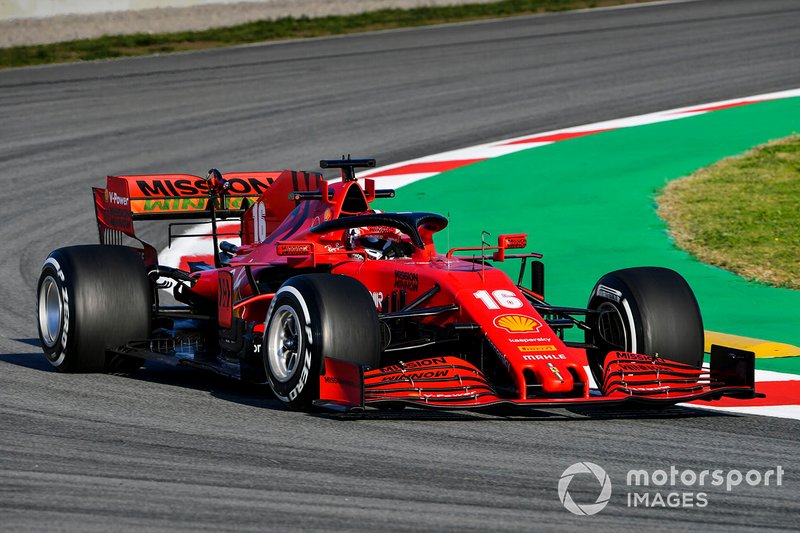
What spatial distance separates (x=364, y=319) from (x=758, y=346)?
11.1ft

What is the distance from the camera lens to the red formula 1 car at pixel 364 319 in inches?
303

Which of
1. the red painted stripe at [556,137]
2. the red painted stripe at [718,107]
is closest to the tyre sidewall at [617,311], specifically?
the red painted stripe at [556,137]

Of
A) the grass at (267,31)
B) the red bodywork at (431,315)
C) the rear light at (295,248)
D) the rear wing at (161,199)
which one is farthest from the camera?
the grass at (267,31)

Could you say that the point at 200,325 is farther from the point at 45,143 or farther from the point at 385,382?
the point at 45,143

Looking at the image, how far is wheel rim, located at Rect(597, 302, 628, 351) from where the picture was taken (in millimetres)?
8508

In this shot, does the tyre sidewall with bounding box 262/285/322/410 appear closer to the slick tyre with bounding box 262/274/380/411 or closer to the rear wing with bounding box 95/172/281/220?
the slick tyre with bounding box 262/274/380/411

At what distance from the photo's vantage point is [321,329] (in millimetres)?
7695

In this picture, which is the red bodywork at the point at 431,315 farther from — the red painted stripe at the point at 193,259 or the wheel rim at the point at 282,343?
the red painted stripe at the point at 193,259

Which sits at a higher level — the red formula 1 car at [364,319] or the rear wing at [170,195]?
the rear wing at [170,195]

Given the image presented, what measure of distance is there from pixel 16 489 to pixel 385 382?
2147 mm

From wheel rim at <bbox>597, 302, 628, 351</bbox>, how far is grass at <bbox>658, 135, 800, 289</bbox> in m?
3.36

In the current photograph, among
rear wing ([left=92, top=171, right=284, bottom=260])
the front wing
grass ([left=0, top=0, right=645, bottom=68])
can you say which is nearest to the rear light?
the front wing

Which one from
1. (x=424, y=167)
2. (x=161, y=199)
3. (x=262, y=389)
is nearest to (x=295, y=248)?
(x=262, y=389)

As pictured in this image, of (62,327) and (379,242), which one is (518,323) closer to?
(379,242)
